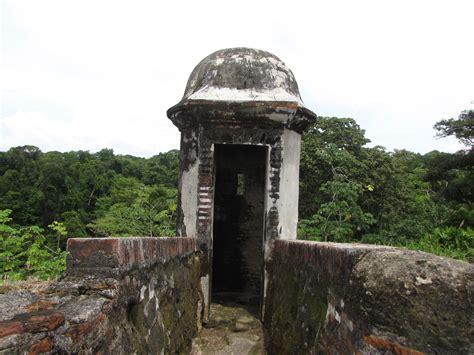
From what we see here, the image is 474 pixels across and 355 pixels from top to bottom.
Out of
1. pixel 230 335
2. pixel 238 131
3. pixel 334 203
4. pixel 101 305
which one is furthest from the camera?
pixel 334 203

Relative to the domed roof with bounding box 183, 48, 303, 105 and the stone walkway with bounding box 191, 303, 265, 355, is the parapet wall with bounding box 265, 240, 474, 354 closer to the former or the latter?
the stone walkway with bounding box 191, 303, 265, 355

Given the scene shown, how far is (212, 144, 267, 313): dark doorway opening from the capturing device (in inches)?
279

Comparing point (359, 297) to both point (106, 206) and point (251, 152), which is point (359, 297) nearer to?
point (251, 152)

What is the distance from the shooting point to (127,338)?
220cm

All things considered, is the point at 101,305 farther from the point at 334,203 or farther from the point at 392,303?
the point at 334,203

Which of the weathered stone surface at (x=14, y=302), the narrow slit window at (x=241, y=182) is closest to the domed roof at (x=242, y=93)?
the narrow slit window at (x=241, y=182)

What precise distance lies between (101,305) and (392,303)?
4.30ft

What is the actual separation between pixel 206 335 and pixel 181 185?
1.85m

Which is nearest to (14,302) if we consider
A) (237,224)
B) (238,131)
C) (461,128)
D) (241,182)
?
(238,131)

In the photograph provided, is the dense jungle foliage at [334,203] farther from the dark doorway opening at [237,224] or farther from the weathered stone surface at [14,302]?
the weathered stone surface at [14,302]

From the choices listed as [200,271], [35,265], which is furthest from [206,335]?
[35,265]

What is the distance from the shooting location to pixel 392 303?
158 centimetres

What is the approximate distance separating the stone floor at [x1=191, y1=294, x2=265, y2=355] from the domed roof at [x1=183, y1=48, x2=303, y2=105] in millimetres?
2659

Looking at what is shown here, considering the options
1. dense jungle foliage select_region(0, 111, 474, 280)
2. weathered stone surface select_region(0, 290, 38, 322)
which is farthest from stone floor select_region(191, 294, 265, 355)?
dense jungle foliage select_region(0, 111, 474, 280)
